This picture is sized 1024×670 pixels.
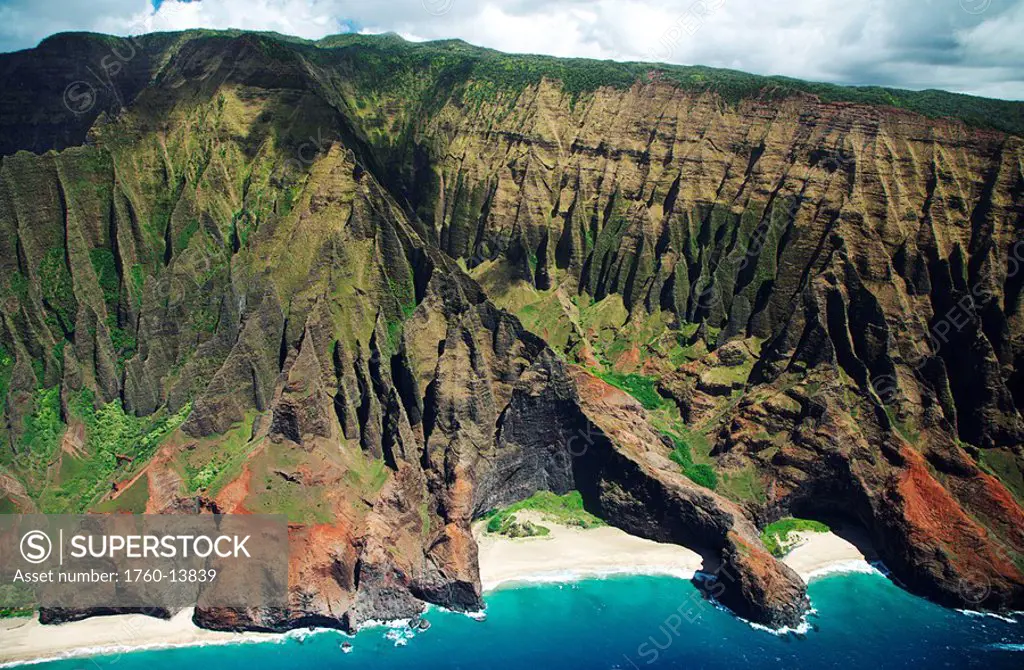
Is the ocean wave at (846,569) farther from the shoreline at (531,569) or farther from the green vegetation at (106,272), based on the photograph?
the green vegetation at (106,272)

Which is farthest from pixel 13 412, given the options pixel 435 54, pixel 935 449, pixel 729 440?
pixel 435 54

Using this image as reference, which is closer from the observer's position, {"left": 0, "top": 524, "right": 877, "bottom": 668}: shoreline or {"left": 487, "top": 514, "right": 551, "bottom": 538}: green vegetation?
{"left": 0, "top": 524, "right": 877, "bottom": 668}: shoreline

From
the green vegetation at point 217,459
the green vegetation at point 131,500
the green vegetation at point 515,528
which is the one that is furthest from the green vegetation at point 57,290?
the green vegetation at point 515,528

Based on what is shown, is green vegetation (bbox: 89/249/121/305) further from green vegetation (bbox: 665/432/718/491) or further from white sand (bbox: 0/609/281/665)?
green vegetation (bbox: 665/432/718/491)

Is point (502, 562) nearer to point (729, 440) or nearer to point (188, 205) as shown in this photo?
point (729, 440)

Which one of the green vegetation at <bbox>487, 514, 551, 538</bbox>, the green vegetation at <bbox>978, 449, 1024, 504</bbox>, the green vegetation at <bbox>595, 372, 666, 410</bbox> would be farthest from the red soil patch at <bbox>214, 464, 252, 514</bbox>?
the green vegetation at <bbox>978, 449, 1024, 504</bbox>

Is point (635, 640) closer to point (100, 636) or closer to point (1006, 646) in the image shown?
point (1006, 646)

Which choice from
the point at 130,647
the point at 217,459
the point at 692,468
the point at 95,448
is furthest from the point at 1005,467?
the point at 95,448
